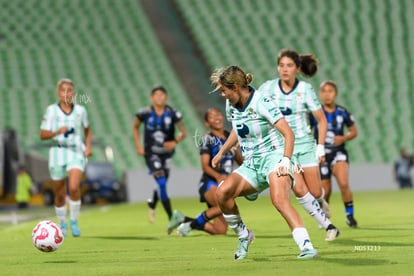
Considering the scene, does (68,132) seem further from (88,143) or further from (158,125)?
(158,125)

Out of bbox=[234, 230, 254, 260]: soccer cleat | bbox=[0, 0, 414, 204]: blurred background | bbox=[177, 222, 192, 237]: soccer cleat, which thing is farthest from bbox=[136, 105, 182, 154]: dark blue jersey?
bbox=[0, 0, 414, 204]: blurred background

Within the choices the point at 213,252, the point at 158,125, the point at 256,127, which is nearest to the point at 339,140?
the point at 158,125

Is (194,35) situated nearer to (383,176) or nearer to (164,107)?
(383,176)

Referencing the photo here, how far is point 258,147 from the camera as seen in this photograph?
9125 mm

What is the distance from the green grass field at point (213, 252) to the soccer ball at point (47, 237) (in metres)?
0.15

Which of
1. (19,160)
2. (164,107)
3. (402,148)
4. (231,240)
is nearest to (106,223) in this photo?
(164,107)

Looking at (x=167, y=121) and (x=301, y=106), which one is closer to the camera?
(x=301, y=106)

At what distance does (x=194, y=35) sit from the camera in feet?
128

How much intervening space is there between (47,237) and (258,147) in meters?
2.40

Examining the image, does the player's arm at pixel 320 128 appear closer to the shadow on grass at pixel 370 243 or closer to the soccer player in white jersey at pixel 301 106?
the soccer player in white jersey at pixel 301 106

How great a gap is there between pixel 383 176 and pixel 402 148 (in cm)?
204

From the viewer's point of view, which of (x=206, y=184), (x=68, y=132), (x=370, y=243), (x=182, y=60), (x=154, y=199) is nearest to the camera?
(x=370, y=243)

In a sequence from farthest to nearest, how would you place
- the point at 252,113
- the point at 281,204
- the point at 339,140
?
the point at 339,140 → the point at 252,113 → the point at 281,204

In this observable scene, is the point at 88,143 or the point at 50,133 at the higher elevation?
the point at 50,133
